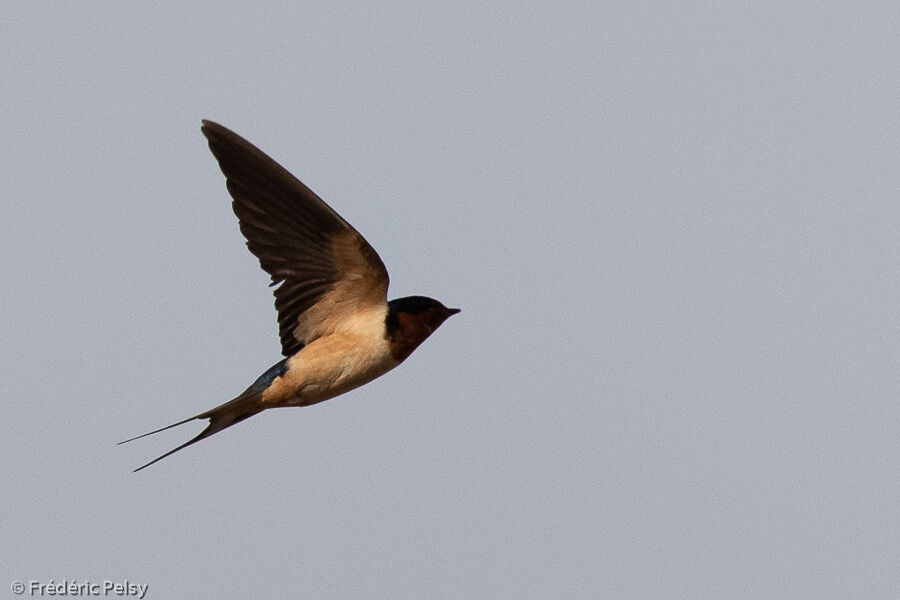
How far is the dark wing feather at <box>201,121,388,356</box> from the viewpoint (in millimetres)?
5809

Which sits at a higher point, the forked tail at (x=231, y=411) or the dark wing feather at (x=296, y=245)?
the dark wing feather at (x=296, y=245)

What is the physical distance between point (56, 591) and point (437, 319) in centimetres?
177

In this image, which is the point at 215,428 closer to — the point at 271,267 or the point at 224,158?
the point at 271,267

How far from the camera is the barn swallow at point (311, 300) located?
585 cm

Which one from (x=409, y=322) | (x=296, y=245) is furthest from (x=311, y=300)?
(x=409, y=322)

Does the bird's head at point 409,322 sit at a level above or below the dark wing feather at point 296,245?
below

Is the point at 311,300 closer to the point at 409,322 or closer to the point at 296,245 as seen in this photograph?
the point at 296,245

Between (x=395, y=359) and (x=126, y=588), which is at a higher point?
(x=395, y=359)

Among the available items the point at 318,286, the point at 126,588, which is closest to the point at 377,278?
the point at 318,286

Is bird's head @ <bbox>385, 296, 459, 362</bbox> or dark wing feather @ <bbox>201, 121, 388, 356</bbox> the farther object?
bird's head @ <bbox>385, 296, 459, 362</bbox>

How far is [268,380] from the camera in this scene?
5.96 m

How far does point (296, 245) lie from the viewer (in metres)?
6.02

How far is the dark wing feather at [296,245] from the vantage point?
19.1 ft

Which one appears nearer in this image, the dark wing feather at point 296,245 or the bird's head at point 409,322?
the dark wing feather at point 296,245
